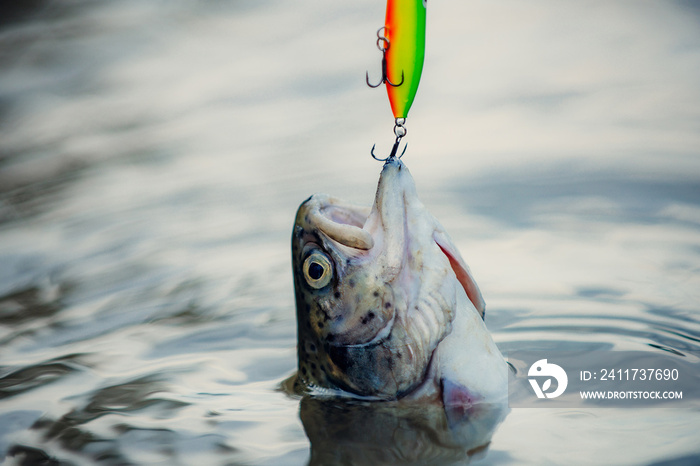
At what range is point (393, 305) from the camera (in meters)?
3.34

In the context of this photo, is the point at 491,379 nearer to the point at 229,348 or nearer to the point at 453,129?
the point at 229,348

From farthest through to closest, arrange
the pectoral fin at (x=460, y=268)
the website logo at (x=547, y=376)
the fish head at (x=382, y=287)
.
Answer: the website logo at (x=547, y=376) < the pectoral fin at (x=460, y=268) < the fish head at (x=382, y=287)

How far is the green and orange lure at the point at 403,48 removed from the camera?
2955 mm

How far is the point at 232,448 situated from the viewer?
343 cm

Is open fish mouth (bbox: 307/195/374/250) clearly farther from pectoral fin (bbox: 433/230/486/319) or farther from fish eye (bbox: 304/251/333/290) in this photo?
pectoral fin (bbox: 433/230/486/319)

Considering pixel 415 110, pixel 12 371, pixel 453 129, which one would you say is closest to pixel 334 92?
pixel 415 110

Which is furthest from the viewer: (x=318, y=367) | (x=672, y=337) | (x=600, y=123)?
(x=600, y=123)

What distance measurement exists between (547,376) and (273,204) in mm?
3037

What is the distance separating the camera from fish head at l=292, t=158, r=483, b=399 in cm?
334

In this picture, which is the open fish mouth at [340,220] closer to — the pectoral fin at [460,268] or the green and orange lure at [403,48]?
the pectoral fin at [460,268]

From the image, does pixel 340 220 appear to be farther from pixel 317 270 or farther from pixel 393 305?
pixel 393 305

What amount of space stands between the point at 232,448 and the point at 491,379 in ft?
3.61

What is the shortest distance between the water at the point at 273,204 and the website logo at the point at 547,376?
0.64 feet

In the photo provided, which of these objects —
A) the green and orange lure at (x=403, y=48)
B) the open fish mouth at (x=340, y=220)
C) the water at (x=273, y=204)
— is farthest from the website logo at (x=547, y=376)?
the green and orange lure at (x=403, y=48)
